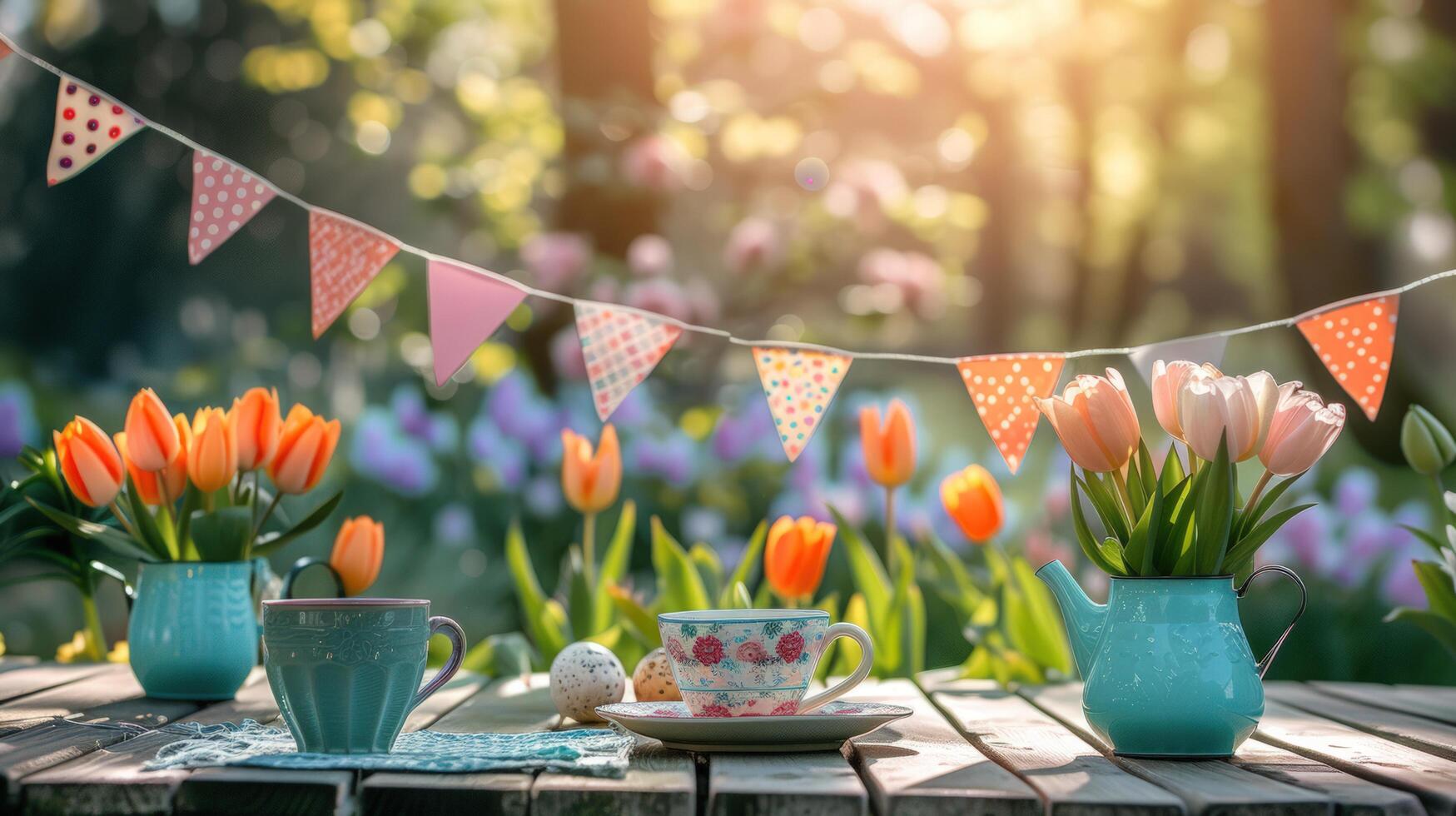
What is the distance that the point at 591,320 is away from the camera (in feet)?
6.07

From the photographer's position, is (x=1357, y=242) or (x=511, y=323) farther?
(x=1357, y=242)

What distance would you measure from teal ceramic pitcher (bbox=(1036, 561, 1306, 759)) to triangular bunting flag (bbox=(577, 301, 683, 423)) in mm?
836

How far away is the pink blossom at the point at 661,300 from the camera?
323 centimetres

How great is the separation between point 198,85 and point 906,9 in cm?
326

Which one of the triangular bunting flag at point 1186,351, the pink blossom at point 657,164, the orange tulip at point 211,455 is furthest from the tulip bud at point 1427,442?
the pink blossom at point 657,164

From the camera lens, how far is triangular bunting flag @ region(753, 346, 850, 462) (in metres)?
1.83

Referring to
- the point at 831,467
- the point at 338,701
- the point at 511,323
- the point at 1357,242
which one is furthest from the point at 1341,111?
the point at 338,701

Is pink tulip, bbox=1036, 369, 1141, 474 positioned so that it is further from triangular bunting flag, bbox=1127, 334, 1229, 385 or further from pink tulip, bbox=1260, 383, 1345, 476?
triangular bunting flag, bbox=1127, 334, 1229, 385

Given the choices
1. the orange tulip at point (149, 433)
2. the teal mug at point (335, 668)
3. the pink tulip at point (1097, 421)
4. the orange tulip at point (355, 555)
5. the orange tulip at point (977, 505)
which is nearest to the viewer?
the teal mug at point (335, 668)

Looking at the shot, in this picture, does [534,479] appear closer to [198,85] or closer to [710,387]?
[710,387]

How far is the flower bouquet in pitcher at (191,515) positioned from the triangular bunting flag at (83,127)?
Answer: 43cm

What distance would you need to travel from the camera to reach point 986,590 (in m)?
2.51

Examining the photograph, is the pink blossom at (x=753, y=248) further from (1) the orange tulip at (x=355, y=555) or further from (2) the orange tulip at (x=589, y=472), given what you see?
(1) the orange tulip at (x=355, y=555)

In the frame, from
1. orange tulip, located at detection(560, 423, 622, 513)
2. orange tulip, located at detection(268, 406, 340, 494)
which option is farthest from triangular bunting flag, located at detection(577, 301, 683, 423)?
orange tulip, located at detection(268, 406, 340, 494)
